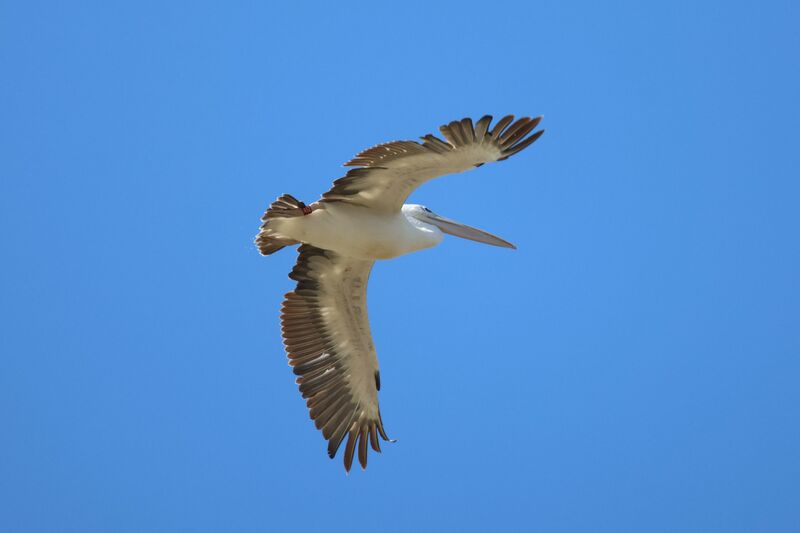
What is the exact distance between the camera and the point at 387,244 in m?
9.68

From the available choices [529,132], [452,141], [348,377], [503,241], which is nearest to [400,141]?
[452,141]

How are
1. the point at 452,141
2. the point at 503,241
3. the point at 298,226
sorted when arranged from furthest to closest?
the point at 503,241, the point at 298,226, the point at 452,141

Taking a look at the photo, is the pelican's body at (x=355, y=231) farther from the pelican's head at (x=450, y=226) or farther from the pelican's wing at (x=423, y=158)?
the pelican's head at (x=450, y=226)

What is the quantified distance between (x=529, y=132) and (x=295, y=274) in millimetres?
2992

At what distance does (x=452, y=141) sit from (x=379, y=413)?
3350mm

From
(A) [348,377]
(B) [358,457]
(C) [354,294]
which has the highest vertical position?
(C) [354,294]

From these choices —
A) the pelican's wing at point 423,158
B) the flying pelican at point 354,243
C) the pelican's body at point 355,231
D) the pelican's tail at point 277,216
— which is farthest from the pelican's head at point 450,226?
the pelican's tail at point 277,216

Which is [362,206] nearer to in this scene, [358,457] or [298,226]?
[298,226]

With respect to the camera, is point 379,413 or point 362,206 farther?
point 379,413

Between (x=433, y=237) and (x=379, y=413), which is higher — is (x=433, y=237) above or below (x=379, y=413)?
above

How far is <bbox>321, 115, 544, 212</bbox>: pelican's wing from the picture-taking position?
27.8ft

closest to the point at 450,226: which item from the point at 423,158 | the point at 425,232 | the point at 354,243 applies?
the point at 425,232

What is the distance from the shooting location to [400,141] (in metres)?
8.54

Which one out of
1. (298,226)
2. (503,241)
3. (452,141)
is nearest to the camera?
(452,141)
